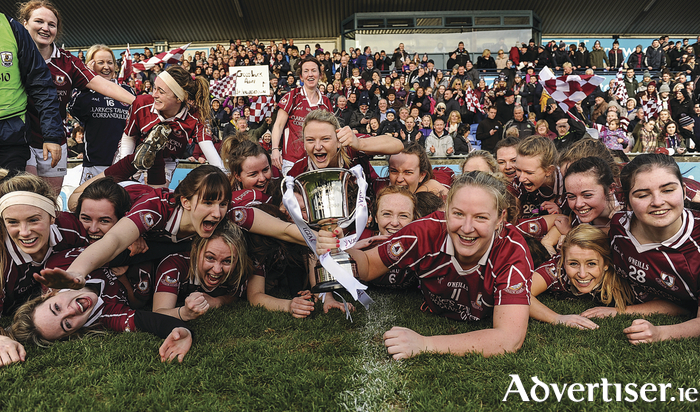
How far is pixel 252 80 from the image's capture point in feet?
49.4

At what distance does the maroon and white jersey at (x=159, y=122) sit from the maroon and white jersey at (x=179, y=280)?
1.83 meters

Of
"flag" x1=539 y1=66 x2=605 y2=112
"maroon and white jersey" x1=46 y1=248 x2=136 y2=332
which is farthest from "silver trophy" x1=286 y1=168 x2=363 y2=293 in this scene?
"flag" x1=539 y1=66 x2=605 y2=112

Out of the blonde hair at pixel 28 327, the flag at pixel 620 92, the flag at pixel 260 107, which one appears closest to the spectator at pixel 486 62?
the flag at pixel 620 92

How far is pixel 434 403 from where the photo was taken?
7.03 feet

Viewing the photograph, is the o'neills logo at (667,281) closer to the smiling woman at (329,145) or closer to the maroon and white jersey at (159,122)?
the smiling woman at (329,145)

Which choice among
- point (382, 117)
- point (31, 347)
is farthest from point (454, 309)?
point (382, 117)

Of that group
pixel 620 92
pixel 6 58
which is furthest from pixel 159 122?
pixel 620 92

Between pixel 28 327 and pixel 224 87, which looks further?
pixel 224 87

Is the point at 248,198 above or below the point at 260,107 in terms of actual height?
below

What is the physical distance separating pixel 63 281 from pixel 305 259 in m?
1.95

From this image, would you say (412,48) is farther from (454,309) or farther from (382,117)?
(454,309)

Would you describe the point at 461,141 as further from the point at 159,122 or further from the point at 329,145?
the point at 329,145

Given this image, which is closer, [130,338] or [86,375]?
[86,375]

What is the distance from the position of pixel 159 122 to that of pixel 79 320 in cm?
265
